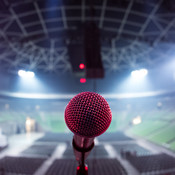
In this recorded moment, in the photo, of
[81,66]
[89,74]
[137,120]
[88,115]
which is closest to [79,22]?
[81,66]


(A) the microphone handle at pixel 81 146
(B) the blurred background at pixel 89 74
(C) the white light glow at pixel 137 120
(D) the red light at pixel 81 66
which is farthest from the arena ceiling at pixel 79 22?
(C) the white light glow at pixel 137 120

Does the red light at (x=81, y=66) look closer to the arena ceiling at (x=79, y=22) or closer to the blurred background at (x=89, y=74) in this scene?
the blurred background at (x=89, y=74)

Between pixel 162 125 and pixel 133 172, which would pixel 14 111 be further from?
pixel 162 125

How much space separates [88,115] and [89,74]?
6593 mm

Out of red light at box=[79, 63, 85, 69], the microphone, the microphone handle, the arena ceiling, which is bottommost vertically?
the microphone handle

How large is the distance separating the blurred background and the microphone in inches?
144

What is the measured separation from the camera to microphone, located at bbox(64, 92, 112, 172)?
1.01 meters

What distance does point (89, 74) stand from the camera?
755cm

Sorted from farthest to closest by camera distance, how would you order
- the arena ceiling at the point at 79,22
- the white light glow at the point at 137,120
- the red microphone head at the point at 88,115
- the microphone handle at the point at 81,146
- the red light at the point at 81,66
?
the white light glow at the point at 137,120 < the arena ceiling at the point at 79,22 < the red light at the point at 81,66 < the microphone handle at the point at 81,146 < the red microphone head at the point at 88,115

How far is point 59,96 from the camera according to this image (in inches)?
1278

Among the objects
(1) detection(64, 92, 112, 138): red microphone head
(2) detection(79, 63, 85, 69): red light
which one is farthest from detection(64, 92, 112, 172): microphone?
(2) detection(79, 63, 85, 69): red light

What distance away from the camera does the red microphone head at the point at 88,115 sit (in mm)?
1005

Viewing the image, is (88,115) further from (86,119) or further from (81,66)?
(81,66)

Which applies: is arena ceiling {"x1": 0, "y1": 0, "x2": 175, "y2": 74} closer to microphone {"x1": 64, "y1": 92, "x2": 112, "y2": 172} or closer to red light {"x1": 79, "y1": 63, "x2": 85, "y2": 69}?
red light {"x1": 79, "y1": 63, "x2": 85, "y2": 69}
